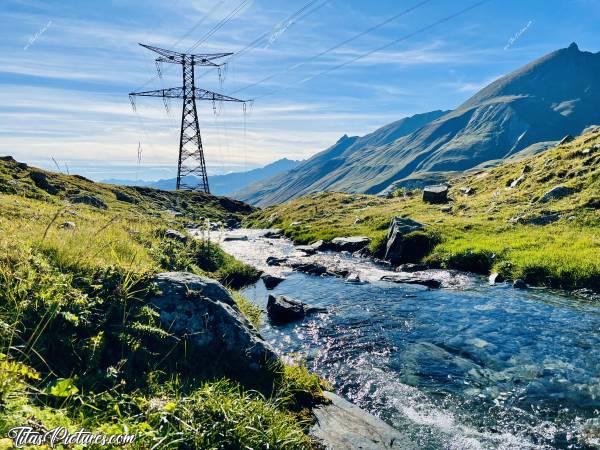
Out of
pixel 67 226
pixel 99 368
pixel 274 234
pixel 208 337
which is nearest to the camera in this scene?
pixel 99 368

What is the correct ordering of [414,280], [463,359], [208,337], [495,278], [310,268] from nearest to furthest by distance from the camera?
[208,337], [463,359], [495,278], [414,280], [310,268]

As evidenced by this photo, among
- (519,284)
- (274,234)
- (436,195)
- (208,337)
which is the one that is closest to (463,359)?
(208,337)

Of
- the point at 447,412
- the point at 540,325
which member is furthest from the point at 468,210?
the point at 447,412

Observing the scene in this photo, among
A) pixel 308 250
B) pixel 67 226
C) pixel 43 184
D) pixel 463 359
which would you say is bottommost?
pixel 463 359

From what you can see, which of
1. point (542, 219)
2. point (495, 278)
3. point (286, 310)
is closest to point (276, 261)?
point (286, 310)

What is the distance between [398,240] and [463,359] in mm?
20493

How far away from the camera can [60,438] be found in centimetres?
465

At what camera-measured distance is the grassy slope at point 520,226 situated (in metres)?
24.4

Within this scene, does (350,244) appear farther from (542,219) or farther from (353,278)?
(542,219)

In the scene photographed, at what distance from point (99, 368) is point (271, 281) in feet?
64.6

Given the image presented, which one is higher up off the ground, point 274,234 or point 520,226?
point 520,226

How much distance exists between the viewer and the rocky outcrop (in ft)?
60.2

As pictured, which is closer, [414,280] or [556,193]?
[414,280]

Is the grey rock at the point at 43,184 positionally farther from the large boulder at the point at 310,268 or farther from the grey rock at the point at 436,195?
the grey rock at the point at 436,195
